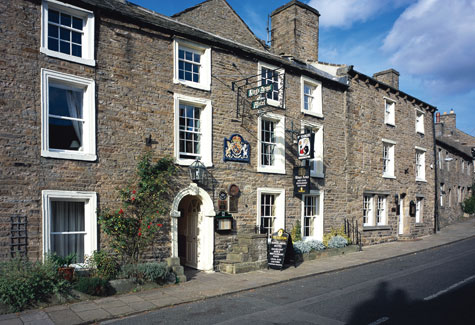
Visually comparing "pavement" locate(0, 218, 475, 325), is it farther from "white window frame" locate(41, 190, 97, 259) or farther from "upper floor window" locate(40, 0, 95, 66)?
"upper floor window" locate(40, 0, 95, 66)

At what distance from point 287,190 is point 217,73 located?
5344 millimetres

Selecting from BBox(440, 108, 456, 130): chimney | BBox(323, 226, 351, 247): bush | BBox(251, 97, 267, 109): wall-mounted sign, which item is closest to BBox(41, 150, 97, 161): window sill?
BBox(251, 97, 267, 109): wall-mounted sign

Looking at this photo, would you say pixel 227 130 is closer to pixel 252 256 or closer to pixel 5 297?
pixel 252 256

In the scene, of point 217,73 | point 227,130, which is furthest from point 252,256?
point 217,73

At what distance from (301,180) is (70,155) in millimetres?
8503

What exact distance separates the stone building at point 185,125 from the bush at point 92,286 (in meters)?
1.17

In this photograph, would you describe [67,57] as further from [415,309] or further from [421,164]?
[421,164]

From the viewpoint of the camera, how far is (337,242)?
1548cm

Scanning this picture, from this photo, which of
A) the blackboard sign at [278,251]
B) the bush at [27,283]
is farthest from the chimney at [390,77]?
the bush at [27,283]

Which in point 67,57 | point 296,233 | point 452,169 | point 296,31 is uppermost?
point 296,31

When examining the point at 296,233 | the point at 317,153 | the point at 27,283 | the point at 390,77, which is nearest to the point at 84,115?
the point at 27,283

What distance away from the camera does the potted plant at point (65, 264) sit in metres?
8.46

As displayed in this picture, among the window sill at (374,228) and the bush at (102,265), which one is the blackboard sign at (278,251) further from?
the window sill at (374,228)

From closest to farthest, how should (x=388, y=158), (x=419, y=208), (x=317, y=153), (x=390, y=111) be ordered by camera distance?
(x=317, y=153)
(x=388, y=158)
(x=390, y=111)
(x=419, y=208)
